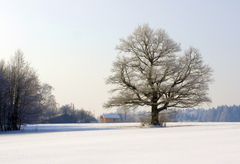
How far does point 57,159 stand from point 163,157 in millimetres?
3111

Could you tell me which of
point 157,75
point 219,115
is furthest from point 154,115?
point 219,115

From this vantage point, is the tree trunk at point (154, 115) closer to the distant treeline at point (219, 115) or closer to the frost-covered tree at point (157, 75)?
the frost-covered tree at point (157, 75)

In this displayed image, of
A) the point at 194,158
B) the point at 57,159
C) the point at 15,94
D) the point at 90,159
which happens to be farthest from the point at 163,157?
the point at 15,94

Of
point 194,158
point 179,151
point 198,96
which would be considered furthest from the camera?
point 198,96

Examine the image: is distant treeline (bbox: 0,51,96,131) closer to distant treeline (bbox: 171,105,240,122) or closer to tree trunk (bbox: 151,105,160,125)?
tree trunk (bbox: 151,105,160,125)

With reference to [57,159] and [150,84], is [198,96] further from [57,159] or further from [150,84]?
[57,159]

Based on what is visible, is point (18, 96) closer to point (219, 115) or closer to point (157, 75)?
point (157, 75)

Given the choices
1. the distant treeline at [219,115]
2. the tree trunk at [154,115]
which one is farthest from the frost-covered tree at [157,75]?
the distant treeline at [219,115]

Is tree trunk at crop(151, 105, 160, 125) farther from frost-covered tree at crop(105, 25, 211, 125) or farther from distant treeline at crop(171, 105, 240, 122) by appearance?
distant treeline at crop(171, 105, 240, 122)

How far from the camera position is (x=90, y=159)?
42.0 feet

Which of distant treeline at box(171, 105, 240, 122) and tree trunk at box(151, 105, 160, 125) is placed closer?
tree trunk at box(151, 105, 160, 125)

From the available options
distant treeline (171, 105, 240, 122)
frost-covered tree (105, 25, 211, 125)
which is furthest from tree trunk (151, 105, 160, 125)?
distant treeline (171, 105, 240, 122)

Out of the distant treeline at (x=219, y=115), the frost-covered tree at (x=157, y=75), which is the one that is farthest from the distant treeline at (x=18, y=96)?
the distant treeline at (x=219, y=115)

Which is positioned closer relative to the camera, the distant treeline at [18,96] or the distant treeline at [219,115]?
the distant treeline at [18,96]
